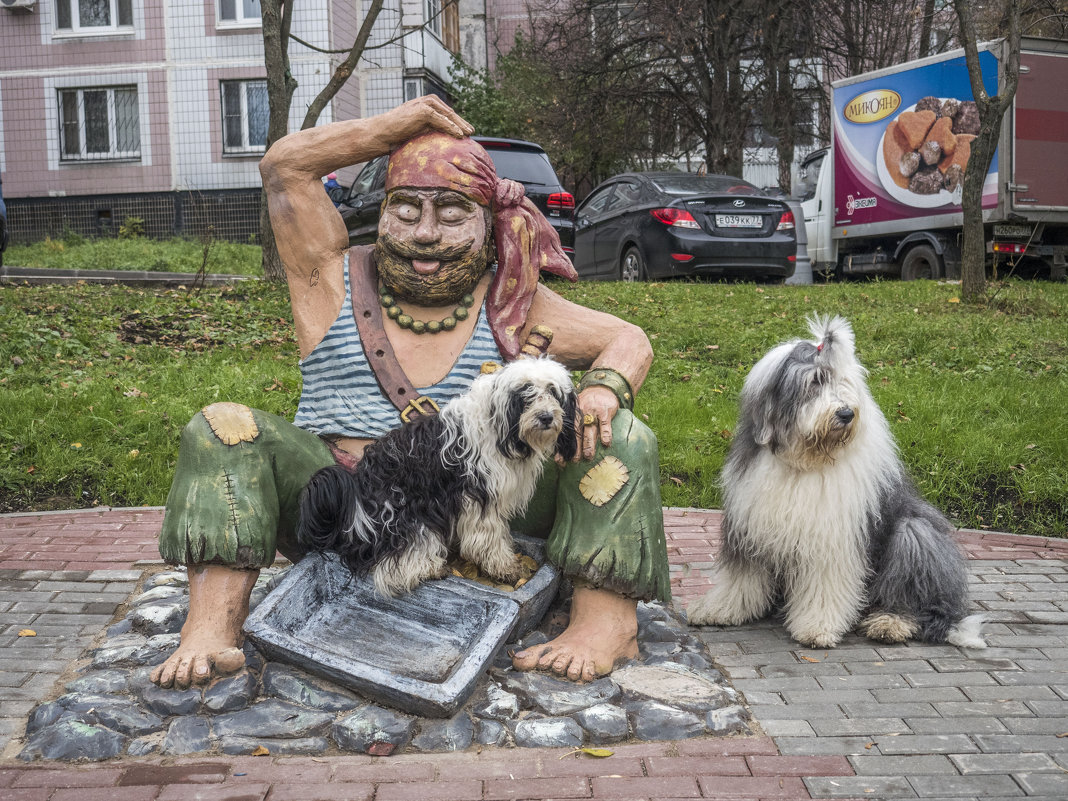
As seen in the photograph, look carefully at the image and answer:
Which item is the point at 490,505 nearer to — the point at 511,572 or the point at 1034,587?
the point at 511,572

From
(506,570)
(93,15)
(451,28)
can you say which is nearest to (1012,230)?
(506,570)

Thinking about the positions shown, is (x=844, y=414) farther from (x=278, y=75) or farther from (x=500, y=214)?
(x=278, y=75)

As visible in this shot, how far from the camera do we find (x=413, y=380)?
3.64 m

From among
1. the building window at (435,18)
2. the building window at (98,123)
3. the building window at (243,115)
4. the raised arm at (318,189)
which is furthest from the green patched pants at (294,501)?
the building window at (435,18)

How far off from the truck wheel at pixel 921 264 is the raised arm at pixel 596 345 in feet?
36.3

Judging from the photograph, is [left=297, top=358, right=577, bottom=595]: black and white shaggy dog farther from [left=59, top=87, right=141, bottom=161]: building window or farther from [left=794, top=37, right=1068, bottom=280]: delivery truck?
[left=59, top=87, right=141, bottom=161]: building window

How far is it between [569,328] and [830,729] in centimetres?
164

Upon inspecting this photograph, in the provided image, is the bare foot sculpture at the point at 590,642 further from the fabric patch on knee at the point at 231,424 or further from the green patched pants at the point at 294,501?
the fabric patch on knee at the point at 231,424

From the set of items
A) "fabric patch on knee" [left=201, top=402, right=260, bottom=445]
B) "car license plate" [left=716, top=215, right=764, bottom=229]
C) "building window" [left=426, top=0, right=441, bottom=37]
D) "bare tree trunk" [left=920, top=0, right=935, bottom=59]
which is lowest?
"fabric patch on knee" [left=201, top=402, right=260, bottom=445]

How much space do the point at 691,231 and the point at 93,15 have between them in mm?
15724

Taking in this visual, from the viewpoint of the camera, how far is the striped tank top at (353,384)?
3594mm

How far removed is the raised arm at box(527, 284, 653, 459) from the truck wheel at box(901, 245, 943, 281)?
11.1 meters

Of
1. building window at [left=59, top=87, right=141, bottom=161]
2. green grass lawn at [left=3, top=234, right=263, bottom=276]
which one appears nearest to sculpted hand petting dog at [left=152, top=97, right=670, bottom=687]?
green grass lawn at [left=3, top=234, right=263, bottom=276]

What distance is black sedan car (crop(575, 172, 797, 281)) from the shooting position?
12.1m
